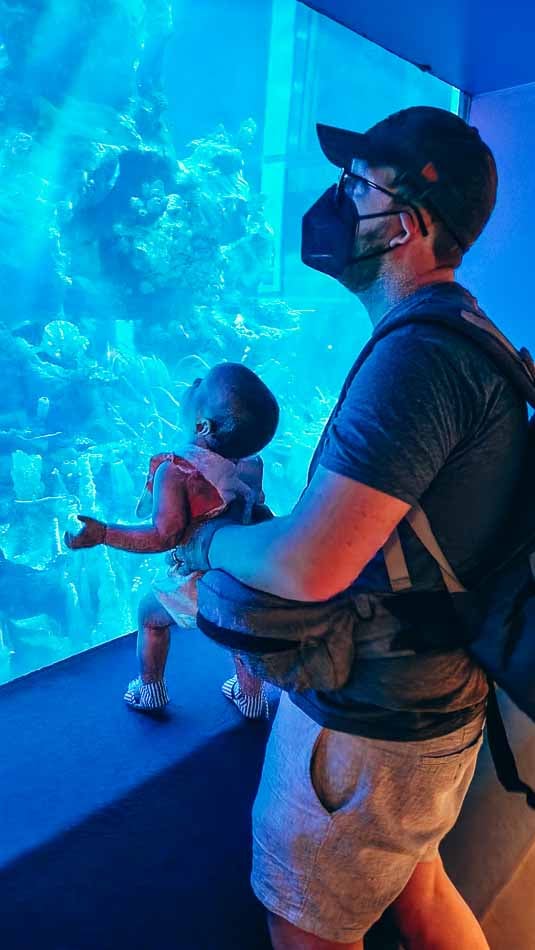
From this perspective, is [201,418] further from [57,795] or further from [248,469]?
[57,795]

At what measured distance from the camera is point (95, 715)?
2133 millimetres

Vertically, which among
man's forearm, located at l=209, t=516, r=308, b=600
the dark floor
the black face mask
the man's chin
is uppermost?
the black face mask

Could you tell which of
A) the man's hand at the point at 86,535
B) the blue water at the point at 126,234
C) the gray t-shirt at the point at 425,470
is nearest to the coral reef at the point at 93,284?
the blue water at the point at 126,234

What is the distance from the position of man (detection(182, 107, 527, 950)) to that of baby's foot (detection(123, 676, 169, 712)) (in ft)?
3.36

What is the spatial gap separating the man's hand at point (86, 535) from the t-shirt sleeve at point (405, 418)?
678 mm

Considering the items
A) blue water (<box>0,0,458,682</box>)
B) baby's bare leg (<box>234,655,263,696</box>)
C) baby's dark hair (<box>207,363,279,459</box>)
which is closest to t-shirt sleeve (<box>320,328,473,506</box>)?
baby's dark hair (<box>207,363,279,459</box>)

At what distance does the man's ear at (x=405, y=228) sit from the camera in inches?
41.2

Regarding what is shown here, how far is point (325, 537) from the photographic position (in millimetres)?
838

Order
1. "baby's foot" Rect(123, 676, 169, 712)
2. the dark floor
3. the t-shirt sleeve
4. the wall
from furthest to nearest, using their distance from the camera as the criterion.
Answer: the wall, "baby's foot" Rect(123, 676, 169, 712), the dark floor, the t-shirt sleeve

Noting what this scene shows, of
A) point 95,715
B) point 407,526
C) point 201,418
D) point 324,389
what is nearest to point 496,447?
point 407,526

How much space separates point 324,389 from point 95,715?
17265 mm

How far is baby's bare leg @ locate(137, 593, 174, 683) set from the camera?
1.97 m

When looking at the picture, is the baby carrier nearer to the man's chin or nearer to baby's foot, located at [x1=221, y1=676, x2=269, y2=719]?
the man's chin

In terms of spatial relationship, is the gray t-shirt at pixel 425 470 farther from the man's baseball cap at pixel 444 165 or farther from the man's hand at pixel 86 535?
the man's hand at pixel 86 535
